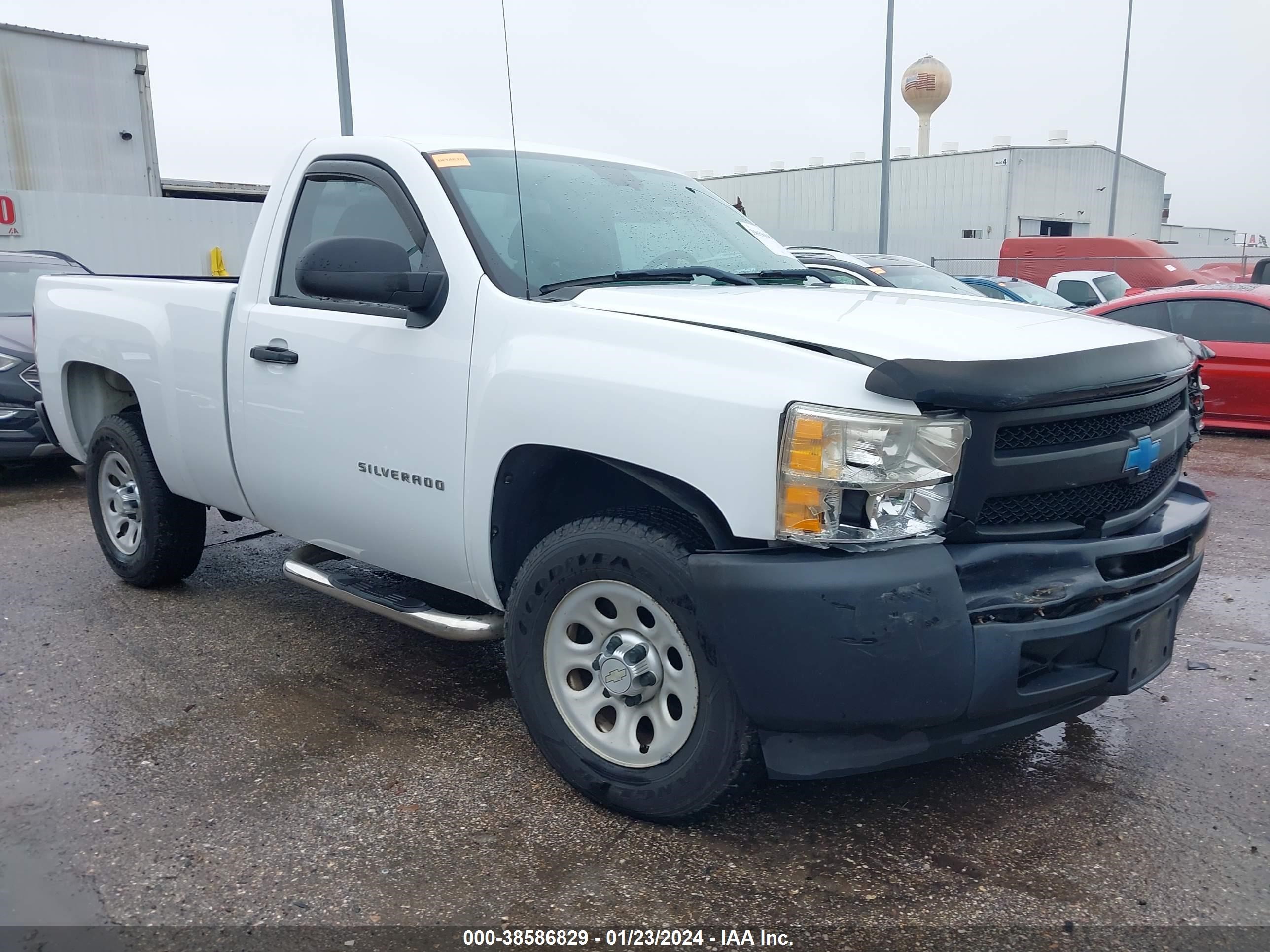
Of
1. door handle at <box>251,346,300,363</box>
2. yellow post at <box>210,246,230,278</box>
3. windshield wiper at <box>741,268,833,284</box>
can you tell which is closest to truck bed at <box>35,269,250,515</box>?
door handle at <box>251,346,300,363</box>

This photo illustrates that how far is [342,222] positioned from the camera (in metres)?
3.95

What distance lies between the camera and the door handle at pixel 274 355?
3.84 m

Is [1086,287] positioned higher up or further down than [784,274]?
further down

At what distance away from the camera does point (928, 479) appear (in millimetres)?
2529

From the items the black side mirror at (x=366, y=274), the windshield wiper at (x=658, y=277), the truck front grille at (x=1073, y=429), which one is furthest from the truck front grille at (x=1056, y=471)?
the black side mirror at (x=366, y=274)

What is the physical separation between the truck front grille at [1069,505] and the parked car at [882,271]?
26.0 ft

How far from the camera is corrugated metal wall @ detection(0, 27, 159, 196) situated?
17.8m

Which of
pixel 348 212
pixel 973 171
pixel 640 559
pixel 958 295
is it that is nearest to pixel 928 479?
pixel 640 559

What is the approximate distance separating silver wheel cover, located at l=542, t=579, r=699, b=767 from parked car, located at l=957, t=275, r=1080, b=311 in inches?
450

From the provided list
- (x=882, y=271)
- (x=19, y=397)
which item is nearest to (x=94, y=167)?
(x=19, y=397)

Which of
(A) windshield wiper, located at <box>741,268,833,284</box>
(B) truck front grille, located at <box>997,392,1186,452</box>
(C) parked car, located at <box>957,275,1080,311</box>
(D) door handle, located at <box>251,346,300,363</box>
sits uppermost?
(A) windshield wiper, located at <box>741,268,833,284</box>

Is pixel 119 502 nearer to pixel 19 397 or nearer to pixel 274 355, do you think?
pixel 274 355

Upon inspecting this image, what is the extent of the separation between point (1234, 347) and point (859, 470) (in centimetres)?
842

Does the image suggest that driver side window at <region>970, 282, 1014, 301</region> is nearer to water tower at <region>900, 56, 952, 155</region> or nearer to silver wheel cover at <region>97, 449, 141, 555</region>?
silver wheel cover at <region>97, 449, 141, 555</region>
